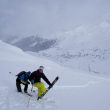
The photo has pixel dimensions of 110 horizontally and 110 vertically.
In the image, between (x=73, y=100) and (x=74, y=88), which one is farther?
(x=74, y=88)

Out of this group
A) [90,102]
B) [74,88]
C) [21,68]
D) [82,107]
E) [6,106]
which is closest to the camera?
[6,106]

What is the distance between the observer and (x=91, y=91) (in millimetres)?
20297

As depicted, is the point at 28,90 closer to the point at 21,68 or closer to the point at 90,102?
the point at 90,102

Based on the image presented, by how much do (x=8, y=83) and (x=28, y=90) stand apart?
7.63 ft

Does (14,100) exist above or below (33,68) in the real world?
below

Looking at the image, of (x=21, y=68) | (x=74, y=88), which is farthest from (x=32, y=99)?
(x=21, y=68)

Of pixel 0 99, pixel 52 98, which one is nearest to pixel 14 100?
pixel 0 99

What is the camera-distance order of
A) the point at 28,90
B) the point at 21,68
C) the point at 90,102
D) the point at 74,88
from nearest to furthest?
the point at 90,102, the point at 28,90, the point at 74,88, the point at 21,68

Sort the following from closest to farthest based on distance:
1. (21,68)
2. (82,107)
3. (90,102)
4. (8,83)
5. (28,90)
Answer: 1. (82,107)
2. (90,102)
3. (28,90)
4. (8,83)
5. (21,68)

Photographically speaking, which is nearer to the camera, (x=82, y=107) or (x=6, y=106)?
(x=6, y=106)

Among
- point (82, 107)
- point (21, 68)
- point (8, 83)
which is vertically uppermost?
point (21, 68)

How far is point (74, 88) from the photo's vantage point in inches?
834

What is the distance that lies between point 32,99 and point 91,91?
6112mm

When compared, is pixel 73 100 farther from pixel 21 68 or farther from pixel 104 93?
pixel 21 68
